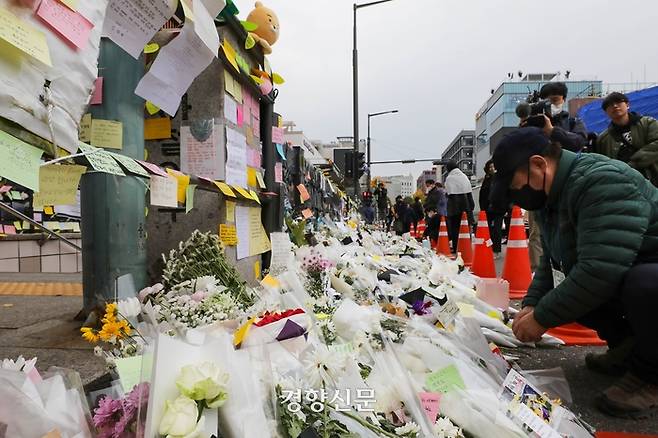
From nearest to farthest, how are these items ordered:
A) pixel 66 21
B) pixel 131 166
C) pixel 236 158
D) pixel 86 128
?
1. pixel 66 21
2. pixel 131 166
3. pixel 86 128
4. pixel 236 158

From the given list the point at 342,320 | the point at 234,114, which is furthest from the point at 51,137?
the point at 234,114

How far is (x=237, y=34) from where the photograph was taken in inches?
133

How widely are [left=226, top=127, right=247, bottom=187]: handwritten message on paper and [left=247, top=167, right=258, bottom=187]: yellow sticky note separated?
126 mm

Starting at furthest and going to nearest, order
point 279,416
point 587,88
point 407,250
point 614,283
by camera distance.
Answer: point 587,88 → point 407,250 → point 614,283 → point 279,416

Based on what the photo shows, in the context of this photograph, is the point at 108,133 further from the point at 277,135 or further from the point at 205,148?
the point at 277,135

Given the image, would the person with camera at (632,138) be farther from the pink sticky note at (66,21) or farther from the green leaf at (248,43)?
the pink sticky note at (66,21)

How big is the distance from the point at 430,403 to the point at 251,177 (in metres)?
2.76

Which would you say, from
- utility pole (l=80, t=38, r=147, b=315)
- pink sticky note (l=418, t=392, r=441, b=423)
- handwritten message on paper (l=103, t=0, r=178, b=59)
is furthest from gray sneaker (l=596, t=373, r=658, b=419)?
handwritten message on paper (l=103, t=0, r=178, b=59)

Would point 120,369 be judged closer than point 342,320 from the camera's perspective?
Yes

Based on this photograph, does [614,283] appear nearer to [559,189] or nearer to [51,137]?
[559,189]

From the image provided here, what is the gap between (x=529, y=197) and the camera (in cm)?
215

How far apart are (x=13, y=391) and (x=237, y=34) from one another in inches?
121

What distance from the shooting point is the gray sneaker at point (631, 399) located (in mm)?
1969

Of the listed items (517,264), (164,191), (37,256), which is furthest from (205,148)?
(37,256)
